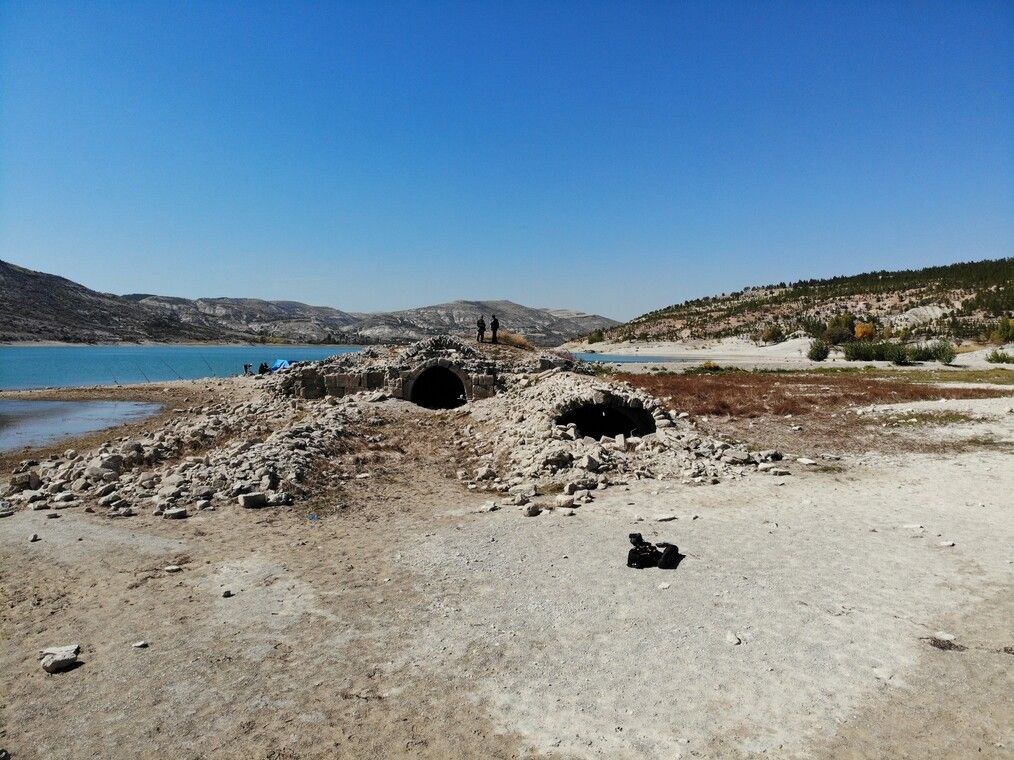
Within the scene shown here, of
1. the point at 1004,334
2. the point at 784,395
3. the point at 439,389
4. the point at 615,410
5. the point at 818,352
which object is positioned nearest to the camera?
the point at 615,410

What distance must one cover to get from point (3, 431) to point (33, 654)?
26.0m

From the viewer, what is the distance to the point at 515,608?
7.22 m

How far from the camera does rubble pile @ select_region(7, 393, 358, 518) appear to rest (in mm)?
11781

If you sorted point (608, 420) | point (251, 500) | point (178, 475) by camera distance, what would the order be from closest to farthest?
point (251, 500) < point (178, 475) < point (608, 420)

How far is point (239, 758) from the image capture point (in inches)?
188

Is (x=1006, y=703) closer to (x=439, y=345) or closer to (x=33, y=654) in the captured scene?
(x=33, y=654)

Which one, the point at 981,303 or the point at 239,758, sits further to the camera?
the point at 981,303

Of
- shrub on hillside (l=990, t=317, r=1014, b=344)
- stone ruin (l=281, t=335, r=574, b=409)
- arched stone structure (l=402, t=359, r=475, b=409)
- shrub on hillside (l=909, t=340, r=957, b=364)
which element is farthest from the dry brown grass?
shrub on hillside (l=990, t=317, r=1014, b=344)

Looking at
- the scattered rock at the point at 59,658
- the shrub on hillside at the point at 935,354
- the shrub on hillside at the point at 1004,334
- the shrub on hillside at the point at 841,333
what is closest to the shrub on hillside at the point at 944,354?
the shrub on hillside at the point at 935,354

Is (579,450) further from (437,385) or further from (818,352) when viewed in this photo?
(818,352)

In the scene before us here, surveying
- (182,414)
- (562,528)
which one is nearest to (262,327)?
(182,414)

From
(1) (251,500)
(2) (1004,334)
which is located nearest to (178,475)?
(1) (251,500)

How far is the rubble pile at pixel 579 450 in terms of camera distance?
509 inches

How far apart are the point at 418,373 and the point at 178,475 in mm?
10641
